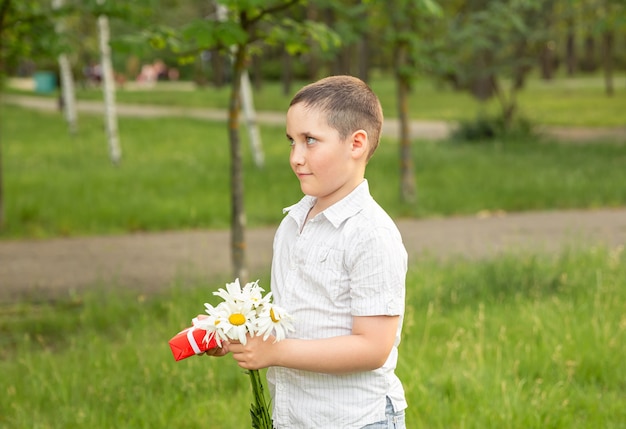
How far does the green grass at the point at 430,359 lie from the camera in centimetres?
375

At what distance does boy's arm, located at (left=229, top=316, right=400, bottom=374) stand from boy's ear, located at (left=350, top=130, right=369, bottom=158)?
1.28 feet

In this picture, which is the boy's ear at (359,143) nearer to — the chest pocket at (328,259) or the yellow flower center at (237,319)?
the chest pocket at (328,259)

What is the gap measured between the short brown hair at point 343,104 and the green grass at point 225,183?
6.64 meters

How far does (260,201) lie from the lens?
959 cm

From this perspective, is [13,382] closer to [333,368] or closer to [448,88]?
[333,368]

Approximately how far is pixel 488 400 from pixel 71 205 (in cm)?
626

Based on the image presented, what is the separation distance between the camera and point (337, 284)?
2143mm

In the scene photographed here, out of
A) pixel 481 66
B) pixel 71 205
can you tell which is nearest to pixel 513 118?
pixel 481 66

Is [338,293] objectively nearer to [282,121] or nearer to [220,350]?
[220,350]

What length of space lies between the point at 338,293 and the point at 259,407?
1.13 feet

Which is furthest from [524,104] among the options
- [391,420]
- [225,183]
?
[391,420]

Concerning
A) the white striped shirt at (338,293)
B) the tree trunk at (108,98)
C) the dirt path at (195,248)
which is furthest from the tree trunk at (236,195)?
the tree trunk at (108,98)

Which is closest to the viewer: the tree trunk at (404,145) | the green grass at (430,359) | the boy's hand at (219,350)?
the boy's hand at (219,350)

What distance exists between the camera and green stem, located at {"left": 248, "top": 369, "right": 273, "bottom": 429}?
7.08ft
